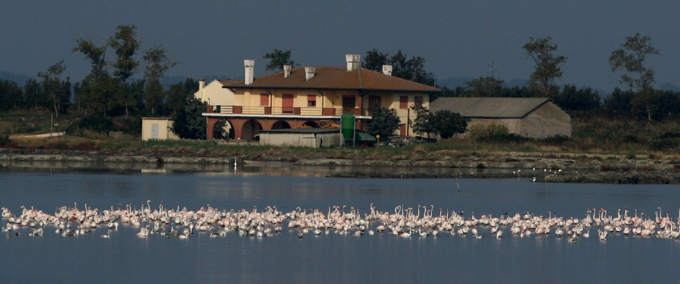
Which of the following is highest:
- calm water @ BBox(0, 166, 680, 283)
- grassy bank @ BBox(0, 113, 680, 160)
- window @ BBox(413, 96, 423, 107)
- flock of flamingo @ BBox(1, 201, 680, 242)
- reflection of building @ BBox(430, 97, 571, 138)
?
window @ BBox(413, 96, 423, 107)

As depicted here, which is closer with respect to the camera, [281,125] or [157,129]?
[281,125]

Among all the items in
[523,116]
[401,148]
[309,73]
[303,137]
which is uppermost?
[309,73]

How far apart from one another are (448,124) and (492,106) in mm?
9819

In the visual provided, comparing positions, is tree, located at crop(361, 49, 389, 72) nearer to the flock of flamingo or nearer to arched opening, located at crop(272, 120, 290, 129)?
arched opening, located at crop(272, 120, 290, 129)

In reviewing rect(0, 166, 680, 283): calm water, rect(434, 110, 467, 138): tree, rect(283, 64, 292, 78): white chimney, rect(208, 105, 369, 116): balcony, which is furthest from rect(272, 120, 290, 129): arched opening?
rect(0, 166, 680, 283): calm water

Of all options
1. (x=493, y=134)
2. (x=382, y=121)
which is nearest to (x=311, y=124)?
(x=382, y=121)

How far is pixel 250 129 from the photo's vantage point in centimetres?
7719

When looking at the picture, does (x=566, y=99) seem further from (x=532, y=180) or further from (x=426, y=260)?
(x=426, y=260)

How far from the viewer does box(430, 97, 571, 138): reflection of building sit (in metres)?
78.4

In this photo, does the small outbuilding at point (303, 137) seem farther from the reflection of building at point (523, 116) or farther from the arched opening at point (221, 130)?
the reflection of building at point (523, 116)

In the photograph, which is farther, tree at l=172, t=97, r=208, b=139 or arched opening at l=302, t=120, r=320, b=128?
tree at l=172, t=97, r=208, b=139

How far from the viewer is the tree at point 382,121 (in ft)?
235

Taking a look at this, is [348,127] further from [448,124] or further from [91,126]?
[91,126]

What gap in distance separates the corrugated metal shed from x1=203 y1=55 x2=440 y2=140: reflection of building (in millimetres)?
6854
